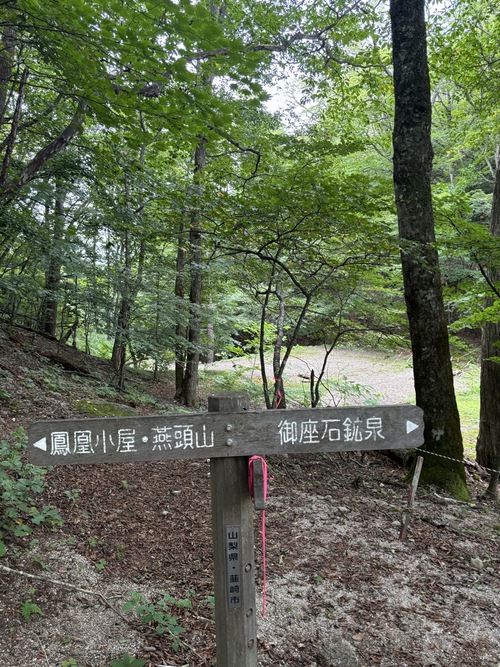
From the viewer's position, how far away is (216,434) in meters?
1.92

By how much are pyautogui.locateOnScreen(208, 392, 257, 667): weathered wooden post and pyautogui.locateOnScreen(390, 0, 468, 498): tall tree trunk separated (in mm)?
3857

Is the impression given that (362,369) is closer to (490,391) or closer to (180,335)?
(180,335)

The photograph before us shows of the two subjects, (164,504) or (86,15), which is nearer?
(86,15)

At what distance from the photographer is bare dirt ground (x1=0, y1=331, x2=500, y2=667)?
270 cm

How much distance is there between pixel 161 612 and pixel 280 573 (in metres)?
1.07

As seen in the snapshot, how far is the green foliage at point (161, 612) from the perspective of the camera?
108 inches

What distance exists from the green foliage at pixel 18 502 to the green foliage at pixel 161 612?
101cm

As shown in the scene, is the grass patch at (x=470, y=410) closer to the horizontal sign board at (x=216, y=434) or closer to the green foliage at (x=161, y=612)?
the green foliage at (x=161, y=612)

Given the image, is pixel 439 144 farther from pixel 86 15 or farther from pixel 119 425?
pixel 119 425

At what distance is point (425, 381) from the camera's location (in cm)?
521

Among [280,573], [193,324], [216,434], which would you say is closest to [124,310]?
[193,324]

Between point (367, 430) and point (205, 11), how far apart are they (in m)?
3.18

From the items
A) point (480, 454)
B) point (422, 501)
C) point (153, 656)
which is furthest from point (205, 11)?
point (480, 454)

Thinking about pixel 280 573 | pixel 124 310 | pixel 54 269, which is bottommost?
pixel 280 573
